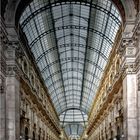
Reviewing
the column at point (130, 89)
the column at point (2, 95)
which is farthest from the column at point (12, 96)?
the column at point (130, 89)

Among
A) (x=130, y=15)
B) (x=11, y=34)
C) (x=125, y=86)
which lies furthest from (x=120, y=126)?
(x=11, y=34)

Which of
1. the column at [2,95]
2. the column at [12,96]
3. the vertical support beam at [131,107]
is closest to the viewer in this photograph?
the column at [2,95]

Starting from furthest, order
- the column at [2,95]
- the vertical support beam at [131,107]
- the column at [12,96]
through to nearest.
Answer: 1. the column at [12,96]
2. the vertical support beam at [131,107]
3. the column at [2,95]

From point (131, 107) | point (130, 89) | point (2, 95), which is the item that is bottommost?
point (131, 107)

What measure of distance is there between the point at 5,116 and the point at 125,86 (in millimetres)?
11453

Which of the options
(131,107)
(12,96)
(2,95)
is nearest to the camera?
(2,95)

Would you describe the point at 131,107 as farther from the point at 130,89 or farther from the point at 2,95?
the point at 2,95

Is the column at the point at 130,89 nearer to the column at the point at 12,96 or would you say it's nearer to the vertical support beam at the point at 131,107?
the vertical support beam at the point at 131,107

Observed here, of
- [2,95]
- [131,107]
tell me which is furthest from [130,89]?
[2,95]

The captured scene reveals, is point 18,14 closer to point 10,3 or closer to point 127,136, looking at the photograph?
point 10,3

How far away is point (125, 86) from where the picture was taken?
35625mm

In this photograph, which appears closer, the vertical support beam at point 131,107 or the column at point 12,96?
the vertical support beam at point 131,107

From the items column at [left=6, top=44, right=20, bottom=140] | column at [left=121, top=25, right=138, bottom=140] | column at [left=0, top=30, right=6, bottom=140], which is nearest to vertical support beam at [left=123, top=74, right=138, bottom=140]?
column at [left=121, top=25, right=138, bottom=140]

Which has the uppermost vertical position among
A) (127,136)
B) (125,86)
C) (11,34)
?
(11,34)
